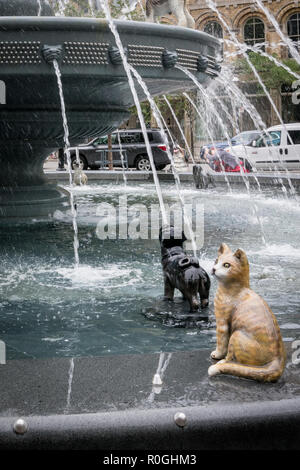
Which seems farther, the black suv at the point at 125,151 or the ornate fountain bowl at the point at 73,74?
the black suv at the point at 125,151

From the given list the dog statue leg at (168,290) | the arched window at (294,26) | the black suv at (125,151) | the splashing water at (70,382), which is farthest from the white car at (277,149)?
the splashing water at (70,382)

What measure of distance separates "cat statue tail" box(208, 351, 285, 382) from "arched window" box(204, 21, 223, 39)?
138 feet

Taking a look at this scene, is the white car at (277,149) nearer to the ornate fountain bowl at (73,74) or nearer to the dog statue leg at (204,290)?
the ornate fountain bowl at (73,74)

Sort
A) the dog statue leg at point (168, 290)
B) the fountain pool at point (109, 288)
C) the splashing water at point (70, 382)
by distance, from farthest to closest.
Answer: the dog statue leg at point (168, 290), the fountain pool at point (109, 288), the splashing water at point (70, 382)

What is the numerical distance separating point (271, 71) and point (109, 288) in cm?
3612

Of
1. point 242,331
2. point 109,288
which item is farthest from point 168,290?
point 242,331

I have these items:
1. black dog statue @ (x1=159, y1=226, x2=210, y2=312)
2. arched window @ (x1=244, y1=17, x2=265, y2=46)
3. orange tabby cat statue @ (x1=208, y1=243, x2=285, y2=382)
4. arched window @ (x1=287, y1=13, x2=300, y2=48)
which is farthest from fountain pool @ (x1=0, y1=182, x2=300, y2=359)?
arched window @ (x1=244, y1=17, x2=265, y2=46)

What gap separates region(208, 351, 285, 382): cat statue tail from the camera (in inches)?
112

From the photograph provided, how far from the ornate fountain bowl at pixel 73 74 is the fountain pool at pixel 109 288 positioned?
0.95m

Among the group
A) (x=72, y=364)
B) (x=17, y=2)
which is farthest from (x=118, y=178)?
(x=72, y=364)

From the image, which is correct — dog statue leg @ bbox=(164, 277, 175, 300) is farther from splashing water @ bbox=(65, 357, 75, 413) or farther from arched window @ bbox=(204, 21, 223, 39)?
arched window @ bbox=(204, 21, 223, 39)

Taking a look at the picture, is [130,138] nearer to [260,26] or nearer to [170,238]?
[260,26]

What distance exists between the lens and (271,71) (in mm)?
39781

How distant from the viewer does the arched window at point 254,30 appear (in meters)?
42.4
